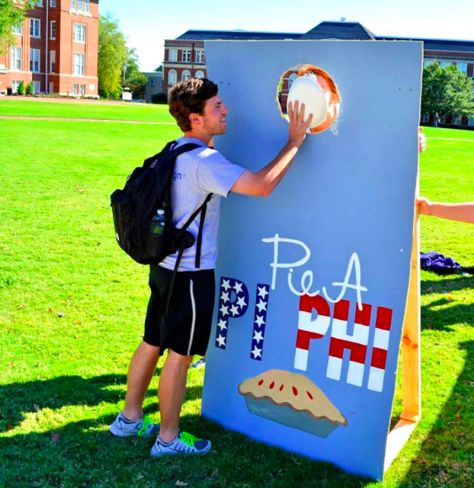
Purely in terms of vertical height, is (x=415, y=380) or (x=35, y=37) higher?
(x=35, y=37)

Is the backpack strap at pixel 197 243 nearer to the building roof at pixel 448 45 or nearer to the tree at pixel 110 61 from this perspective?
the tree at pixel 110 61

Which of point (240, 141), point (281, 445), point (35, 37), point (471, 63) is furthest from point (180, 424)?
point (471, 63)

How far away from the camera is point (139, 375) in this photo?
3.41 meters

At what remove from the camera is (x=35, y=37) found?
7112 centimetres

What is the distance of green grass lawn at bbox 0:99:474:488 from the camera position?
3162mm

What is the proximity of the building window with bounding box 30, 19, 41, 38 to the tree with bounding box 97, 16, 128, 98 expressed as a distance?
15413 millimetres

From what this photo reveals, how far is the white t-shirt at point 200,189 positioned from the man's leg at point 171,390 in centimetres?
47

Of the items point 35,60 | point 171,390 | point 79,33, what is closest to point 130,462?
point 171,390

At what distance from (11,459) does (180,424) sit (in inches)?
35.8

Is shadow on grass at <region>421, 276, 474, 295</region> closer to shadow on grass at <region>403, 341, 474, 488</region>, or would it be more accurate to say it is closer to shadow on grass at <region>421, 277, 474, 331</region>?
shadow on grass at <region>421, 277, 474, 331</region>

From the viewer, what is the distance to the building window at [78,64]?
75213 mm

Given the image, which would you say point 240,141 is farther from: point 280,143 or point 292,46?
point 292,46

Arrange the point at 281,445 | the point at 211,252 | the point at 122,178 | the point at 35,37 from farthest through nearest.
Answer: the point at 35,37 → the point at 122,178 → the point at 281,445 → the point at 211,252

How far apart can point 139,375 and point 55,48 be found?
2958 inches
